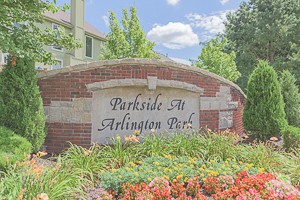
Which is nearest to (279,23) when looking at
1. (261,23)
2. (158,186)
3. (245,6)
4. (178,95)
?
(261,23)

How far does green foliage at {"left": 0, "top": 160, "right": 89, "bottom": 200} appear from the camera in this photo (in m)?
3.13

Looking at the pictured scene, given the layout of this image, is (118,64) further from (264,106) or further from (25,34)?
(264,106)

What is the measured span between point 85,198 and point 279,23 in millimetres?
19595

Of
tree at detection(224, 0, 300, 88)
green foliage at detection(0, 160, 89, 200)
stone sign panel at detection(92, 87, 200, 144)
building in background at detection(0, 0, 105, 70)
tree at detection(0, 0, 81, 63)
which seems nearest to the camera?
green foliage at detection(0, 160, 89, 200)

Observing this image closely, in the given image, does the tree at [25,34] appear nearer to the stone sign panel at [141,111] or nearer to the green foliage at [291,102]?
the stone sign panel at [141,111]

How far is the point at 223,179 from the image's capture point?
4.20 meters

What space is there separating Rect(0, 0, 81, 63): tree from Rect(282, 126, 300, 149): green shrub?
624 cm

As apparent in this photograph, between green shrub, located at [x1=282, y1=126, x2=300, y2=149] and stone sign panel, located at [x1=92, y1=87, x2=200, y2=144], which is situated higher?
stone sign panel, located at [x1=92, y1=87, x2=200, y2=144]

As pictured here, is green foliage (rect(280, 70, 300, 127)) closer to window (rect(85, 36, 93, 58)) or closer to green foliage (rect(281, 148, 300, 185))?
green foliage (rect(281, 148, 300, 185))

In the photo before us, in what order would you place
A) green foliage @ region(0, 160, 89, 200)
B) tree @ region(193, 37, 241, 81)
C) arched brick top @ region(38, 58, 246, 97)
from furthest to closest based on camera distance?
tree @ region(193, 37, 241, 81) → arched brick top @ region(38, 58, 246, 97) → green foliage @ region(0, 160, 89, 200)

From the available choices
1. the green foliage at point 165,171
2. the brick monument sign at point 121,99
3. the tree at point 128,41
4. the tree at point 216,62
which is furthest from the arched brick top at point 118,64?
the tree at point 216,62

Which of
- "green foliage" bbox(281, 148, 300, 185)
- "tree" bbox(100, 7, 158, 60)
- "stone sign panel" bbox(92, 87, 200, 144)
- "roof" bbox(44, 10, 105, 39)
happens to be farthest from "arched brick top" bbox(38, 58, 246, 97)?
"roof" bbox(44, 10, 105, 39)

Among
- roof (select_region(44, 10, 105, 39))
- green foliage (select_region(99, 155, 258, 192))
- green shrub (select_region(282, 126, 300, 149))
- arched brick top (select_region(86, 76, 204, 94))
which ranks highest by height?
roof (select_region(44, 10, 105, 39))

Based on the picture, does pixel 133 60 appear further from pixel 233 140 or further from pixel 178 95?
pixel 233 140
